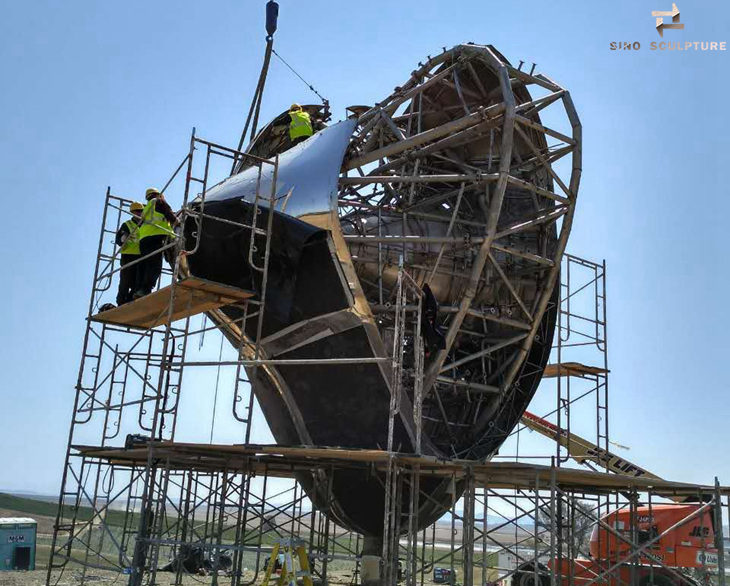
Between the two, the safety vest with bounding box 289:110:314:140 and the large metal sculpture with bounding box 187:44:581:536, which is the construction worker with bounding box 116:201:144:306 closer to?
the large metal sculpture with bounding box 187:44:581:536

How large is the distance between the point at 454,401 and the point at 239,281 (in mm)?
5671

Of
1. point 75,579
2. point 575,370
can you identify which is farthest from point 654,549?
point 75,579

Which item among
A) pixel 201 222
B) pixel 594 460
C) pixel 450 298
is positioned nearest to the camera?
pixel 201 222

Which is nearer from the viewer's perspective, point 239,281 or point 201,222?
point 201,222

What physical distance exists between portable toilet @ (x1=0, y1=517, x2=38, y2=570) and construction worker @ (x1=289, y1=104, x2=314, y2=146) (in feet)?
47.7

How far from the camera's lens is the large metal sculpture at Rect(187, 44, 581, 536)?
14.5 metres

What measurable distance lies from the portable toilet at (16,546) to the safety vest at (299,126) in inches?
574

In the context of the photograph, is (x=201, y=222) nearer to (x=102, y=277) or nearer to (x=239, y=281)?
(x=239, y=281)

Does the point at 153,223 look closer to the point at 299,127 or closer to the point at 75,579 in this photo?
the point at 299,127

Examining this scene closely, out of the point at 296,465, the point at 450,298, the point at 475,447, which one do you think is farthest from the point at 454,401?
the point at 296,465

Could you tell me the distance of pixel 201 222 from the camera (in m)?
13.6

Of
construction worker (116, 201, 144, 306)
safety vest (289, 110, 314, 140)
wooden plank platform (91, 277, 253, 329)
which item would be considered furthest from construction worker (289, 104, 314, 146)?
wooden plank platform (91, 277, 253, 329)

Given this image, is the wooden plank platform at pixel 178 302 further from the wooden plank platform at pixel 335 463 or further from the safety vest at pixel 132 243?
the wooden plank platform at pixel 335 463

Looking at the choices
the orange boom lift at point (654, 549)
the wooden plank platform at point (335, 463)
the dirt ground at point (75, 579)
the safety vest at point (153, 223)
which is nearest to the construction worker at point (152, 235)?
the safety vest at point (153, 223)
